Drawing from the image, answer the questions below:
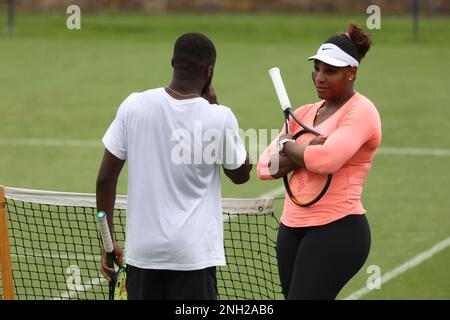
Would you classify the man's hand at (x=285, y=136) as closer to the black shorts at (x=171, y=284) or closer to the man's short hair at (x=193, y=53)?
the man's short hair at (x=193, y=53)

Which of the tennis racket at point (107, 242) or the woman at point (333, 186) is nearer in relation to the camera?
the tennis racket at point (107, 242)

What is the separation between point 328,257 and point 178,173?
131 centimetres

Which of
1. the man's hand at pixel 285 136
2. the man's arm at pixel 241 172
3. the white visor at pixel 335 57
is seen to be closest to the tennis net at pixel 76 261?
the man's hand at pixel 285 136

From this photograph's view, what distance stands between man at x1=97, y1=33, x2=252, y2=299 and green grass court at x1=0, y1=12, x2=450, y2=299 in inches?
175

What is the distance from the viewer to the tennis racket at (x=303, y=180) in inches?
279

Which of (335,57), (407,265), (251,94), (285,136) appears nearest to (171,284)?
(285,136)

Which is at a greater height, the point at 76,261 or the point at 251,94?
the point at 76,261

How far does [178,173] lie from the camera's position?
6.27 m

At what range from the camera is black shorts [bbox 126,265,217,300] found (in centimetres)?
634

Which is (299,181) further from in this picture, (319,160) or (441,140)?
(441,140)

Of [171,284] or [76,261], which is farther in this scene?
[76,261]

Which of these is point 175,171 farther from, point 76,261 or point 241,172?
point 76,261

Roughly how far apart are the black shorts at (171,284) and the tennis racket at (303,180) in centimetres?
100
